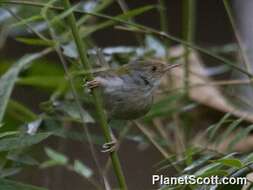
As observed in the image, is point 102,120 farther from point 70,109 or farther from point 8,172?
point 70,109

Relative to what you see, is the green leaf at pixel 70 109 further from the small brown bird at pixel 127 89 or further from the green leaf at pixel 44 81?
the green leaf at pixel 44 81

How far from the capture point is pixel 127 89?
6.38 feet

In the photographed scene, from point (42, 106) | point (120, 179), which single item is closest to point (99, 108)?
point (120, 179)

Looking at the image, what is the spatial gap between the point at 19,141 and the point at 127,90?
0.48 meters

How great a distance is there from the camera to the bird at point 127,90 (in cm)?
186

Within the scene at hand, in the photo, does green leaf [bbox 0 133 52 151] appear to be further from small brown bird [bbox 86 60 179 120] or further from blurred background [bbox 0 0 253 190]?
small brown bird [bbox 86 60 179 120]

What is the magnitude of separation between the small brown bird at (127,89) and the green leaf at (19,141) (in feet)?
0.79

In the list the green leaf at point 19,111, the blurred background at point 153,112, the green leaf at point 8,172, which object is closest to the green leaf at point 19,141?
the blurred background at point 153,112

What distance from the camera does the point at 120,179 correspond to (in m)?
1.46

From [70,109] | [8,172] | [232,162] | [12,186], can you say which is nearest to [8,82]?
[70,109]

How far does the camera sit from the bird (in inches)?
73.3

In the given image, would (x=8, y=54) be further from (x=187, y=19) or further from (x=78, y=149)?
(x=187, y=19)

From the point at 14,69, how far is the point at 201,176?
78cm

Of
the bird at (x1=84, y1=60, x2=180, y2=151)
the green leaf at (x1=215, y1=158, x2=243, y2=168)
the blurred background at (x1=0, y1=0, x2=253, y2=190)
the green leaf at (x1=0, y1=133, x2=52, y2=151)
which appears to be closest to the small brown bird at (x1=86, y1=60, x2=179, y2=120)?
the bird at (x1=84, y1=60, x2=180, y2=151)
